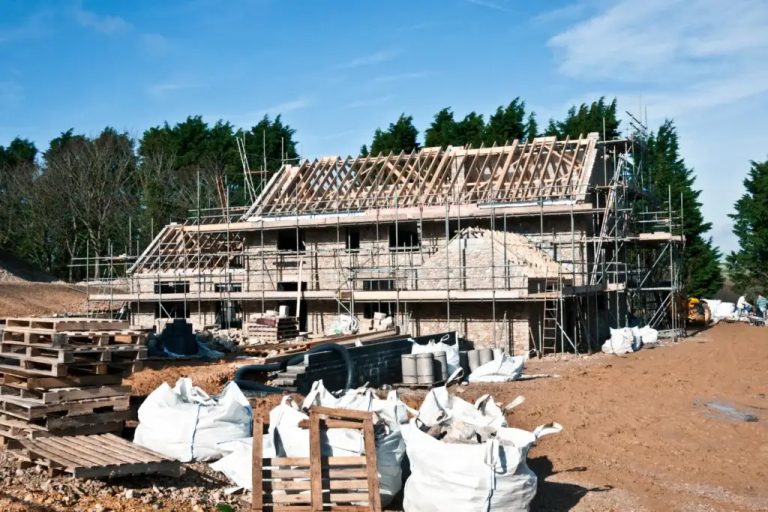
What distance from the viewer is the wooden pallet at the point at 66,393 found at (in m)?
9.70

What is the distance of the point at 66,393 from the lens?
980cm

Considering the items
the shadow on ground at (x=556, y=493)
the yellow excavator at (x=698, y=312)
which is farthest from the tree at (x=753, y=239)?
the shadow on ground at (x=556, y=493)

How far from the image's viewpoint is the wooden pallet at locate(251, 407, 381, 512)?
26.6ft

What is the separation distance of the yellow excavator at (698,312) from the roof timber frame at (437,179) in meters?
14.8

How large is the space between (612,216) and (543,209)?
396 cm

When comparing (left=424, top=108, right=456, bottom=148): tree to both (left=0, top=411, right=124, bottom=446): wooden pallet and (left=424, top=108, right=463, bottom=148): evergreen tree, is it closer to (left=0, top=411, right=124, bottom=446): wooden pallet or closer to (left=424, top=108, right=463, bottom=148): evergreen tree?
(left=424, top=108, right=463, bottom=148): evergreen tree

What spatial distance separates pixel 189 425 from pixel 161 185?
4277 centimetres

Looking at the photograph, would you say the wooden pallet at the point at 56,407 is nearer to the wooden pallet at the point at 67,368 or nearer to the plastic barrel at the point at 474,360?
the wooden pallet at the point at 67,368

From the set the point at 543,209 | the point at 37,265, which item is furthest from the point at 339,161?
the point at 37,265

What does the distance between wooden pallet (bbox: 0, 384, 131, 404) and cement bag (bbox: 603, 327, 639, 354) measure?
712 inches

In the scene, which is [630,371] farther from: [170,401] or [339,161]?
[339,161]

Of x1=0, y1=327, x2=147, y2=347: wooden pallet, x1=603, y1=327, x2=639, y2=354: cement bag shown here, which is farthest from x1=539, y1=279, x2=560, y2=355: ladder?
x1=0, y1=327, x2=147, y2=347: wooden pallet

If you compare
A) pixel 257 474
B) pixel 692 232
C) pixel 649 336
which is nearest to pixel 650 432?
pixel 257 474

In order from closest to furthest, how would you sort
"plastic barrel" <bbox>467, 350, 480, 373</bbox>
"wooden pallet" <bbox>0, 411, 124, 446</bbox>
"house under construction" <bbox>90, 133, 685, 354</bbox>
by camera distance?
"wooden pallet" <bbox>0, 411, 124, 446</bbox> → "plastic barrel" <bbox>467, 350, 480, 373</bbox> → "house under construction" <bbox>90, 133, 685, 354</bbox>
